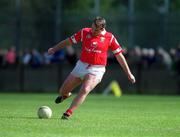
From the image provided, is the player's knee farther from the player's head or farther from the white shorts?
the player's head

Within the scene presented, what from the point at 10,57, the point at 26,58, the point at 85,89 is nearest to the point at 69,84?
the point at 85,89

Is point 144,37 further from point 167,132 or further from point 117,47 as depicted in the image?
point 167,132

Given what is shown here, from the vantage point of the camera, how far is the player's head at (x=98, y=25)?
19281 mm

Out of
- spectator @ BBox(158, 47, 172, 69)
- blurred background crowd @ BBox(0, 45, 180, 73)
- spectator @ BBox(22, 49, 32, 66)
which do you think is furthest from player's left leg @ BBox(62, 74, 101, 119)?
spectator @ BBox(22, 49, 32, 66)

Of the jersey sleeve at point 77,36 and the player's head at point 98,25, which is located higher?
the player's head at point 98,25

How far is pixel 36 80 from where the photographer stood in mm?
44438

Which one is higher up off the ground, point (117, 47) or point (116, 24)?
point (117, 47)

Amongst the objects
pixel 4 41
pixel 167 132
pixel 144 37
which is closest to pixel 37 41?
pixel 4 41

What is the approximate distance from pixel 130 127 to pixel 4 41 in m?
31.2

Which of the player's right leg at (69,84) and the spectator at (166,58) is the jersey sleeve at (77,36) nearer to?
the player's right leg at (69,84)

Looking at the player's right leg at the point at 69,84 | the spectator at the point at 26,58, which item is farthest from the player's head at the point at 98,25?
the spectator at the point at 26,58

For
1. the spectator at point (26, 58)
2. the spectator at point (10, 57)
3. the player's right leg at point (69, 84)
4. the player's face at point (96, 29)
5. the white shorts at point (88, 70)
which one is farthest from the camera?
the spectator at point (10, 57)

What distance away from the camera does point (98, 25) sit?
19328 millimetres

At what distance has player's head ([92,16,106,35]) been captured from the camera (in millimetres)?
19281
